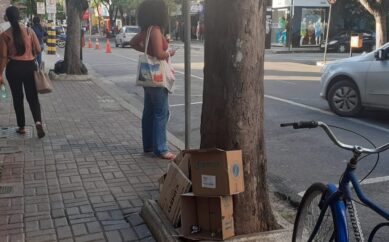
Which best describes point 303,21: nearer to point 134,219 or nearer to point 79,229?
point 134,219

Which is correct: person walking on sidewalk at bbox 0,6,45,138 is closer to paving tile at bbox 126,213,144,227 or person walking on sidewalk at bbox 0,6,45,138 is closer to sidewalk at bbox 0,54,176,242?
sidewalk at bbox 0,54,176,242

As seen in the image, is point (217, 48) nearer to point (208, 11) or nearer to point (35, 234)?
point (208, 11)

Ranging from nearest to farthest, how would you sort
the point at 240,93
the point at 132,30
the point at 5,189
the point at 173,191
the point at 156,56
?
the point at 240,93
the point at 173,191
the point at 5,189
the point at 156,56
the point at 132,30

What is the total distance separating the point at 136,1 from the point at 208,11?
52151mm

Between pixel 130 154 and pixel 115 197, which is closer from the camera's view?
pixel 115 197

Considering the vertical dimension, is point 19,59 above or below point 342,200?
above

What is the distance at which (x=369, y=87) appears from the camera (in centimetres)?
889

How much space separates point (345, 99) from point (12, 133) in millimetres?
5826

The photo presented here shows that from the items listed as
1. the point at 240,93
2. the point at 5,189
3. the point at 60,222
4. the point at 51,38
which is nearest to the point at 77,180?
the point at 5,189

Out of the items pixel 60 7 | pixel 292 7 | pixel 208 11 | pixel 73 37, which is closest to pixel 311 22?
pixel 292 7

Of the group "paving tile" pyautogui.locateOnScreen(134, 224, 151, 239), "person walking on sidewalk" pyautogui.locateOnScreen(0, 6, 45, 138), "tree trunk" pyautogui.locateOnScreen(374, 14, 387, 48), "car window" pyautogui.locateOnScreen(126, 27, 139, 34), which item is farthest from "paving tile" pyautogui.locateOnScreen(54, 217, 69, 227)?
"car window" pyautogui.locateOnScreen(126, 27, 139, 34)

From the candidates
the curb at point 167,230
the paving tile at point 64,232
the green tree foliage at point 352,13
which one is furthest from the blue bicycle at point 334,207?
the green tree foliage at point 352,13

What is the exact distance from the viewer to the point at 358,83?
29.8 ft

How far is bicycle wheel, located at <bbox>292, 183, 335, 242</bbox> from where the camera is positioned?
115 inches
